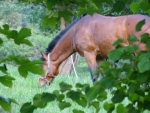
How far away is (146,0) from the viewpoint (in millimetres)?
1348

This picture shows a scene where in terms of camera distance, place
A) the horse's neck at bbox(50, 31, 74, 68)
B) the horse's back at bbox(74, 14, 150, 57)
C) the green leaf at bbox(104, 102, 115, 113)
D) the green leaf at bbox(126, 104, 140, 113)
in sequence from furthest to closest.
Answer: the horse's neck at bbox(50, 31, 74, 68) < the horse's back at bbox(74, 14, 150, 57) < the green leaf at bbox(104, 102, 115, 113) < the green leaf at bbox(126, 104, 140, 113)

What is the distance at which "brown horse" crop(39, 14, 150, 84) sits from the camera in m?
7.06

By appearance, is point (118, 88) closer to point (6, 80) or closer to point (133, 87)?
point (133, 87)

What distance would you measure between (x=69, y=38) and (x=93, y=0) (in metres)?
6.24

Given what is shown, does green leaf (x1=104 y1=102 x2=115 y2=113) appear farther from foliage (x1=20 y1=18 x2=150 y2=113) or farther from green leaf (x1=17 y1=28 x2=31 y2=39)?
green leaf (x1=17 y1=28 x2=31 y2=39)

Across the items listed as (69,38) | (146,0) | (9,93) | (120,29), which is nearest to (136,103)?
(146,0)

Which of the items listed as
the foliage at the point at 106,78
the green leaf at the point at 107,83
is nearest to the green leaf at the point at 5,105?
the foliage at the point at 106,78

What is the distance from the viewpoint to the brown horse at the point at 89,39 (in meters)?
7.06

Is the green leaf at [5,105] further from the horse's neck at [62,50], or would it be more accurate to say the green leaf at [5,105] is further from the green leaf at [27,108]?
the horse's neck at [62,50]

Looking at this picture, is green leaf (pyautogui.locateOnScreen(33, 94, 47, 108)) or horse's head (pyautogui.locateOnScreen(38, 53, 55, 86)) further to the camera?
horse's head (pyautogui.locateOnScreen(38, 53, 55, 86))

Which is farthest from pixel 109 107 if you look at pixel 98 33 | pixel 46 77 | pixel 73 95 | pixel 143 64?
pixel 46 77

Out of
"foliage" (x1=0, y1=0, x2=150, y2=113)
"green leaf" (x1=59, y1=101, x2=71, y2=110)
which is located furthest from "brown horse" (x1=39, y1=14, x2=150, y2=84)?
"green leaf" (x1=59, y1=101, x2=71, y2=110)

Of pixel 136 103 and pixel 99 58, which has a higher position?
pixel 136 103

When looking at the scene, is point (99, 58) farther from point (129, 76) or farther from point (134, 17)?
point (129, 76)
